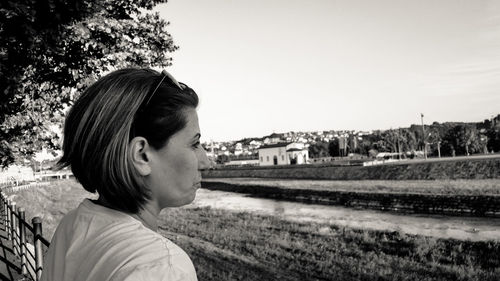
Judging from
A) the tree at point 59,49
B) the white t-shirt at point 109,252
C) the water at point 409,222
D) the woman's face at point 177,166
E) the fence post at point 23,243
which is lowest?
the water at point 409,222

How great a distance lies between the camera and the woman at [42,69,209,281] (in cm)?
91

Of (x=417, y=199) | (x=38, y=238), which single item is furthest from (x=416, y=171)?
(x=38, y=238)

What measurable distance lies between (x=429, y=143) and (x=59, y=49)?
95.9 meters

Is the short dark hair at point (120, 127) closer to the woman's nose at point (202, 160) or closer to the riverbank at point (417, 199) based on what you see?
the woman's nose at point (202, 160)

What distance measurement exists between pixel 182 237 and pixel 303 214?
11.8 metres

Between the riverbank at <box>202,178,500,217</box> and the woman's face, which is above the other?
the woman's face

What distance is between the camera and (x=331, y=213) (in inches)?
1051

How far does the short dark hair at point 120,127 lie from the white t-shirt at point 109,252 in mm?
86

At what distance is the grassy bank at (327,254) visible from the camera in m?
11.1

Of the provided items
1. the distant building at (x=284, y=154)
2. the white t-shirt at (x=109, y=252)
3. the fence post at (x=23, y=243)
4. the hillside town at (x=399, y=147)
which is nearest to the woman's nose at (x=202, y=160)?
the white t-shirt at (x=109, y=252)

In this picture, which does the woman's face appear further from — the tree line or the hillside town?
the tree line

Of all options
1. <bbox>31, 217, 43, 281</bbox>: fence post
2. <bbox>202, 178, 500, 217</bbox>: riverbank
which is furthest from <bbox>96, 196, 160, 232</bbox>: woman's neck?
<bbox>202, 178, 500, 217</bbox>: riverbank

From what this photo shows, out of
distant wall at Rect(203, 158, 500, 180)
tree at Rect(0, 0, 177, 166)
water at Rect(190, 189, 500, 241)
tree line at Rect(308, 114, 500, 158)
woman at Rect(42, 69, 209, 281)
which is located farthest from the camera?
tree line at Rect(308, 114, 500, 158)

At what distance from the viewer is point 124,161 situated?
3.51 feet
